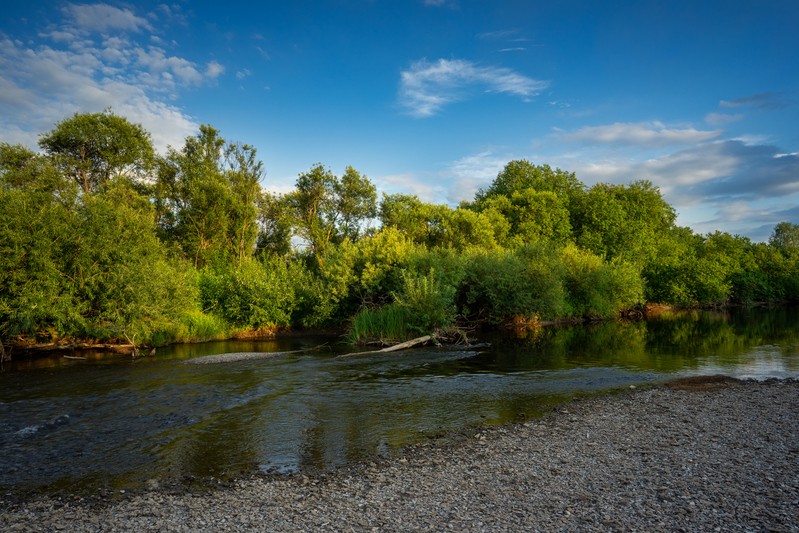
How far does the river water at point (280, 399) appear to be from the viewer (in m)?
11.8

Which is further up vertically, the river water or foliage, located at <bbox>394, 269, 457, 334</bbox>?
foliage, located at <bbox>394, 269, 457, 334</bbox>

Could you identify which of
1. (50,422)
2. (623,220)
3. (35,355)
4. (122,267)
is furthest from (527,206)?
(50,422)

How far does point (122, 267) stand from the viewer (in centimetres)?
3012

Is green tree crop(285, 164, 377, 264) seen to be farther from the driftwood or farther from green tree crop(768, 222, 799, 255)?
green tree crop(768, 222, 799, 255)

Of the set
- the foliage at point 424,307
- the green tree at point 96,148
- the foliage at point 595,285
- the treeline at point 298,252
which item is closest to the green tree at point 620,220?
the treeline at point 298,252

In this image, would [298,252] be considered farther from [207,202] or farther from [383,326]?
[383,326]

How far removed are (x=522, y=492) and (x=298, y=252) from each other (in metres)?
57.7

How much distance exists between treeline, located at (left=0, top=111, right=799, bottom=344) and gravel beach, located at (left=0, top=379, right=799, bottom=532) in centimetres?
2338

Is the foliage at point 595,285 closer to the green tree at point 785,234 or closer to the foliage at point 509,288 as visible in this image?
the foliage at point 509,288

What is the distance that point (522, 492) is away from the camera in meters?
9.08

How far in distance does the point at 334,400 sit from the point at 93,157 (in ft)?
176

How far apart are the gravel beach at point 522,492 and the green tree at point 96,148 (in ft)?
179

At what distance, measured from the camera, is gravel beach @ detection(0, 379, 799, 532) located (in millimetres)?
7887

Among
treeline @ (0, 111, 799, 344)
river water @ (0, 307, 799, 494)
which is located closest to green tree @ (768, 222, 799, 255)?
treeline @ (0, 111, 799, 344)
